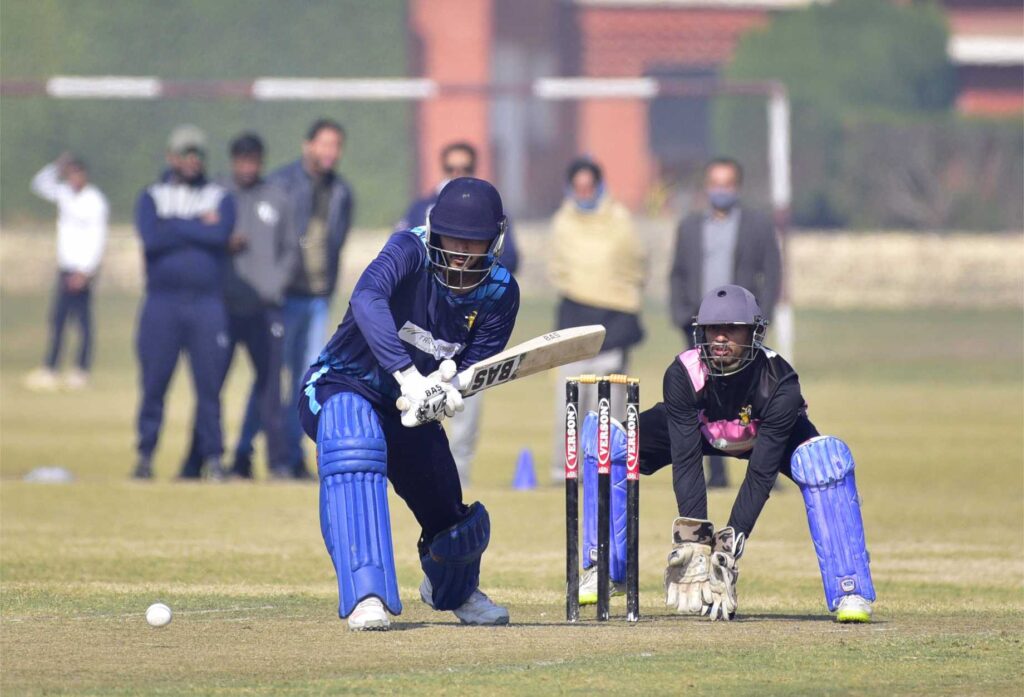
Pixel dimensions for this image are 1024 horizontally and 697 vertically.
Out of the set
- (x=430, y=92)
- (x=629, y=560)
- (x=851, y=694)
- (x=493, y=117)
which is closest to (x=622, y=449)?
(x=629, y=560)

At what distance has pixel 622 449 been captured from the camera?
329 inches

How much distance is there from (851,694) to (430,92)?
11.2m

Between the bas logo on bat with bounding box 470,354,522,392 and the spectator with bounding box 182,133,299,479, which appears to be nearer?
the bas logo on bat with bounding box 470,354,522,392

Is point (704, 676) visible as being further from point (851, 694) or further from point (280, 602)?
point (280, 602)

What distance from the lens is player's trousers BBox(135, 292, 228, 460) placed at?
1326 centimetres

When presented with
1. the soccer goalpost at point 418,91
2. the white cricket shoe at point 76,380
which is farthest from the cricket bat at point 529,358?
the white cricket shoe at point 76,380

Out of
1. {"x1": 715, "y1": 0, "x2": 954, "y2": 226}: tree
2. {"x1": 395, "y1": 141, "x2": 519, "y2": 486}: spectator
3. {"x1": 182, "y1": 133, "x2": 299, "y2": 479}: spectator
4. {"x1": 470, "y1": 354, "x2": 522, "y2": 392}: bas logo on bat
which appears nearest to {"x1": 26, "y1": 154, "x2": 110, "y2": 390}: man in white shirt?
{"x1": 182, "y1": 133, "x2": 299, "y2": 479}: spectator

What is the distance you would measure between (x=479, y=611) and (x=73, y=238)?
12941 mm

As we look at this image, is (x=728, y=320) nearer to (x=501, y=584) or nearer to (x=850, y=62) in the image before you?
(x=501, y=584)

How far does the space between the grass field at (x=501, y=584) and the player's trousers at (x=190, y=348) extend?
0.51 m

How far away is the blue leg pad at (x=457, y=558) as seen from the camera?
769 centimetres

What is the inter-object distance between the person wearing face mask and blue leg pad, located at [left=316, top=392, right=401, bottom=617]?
629 cm

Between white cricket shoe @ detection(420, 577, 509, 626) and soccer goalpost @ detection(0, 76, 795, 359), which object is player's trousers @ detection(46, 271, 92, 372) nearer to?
soccer goalpost @ detection(0, 76, 795, 359)

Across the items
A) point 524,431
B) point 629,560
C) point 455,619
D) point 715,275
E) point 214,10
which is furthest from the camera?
point 214,10
